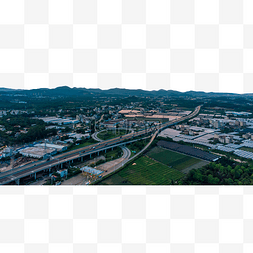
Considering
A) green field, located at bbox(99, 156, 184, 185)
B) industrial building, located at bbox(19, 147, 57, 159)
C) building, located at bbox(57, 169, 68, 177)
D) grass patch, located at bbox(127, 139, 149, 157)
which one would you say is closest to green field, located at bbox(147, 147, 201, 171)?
green field, located at bbox(99, 156, 184, 185)

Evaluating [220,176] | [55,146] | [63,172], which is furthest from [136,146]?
[220,176]

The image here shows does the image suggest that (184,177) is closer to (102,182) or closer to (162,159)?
(162,159)

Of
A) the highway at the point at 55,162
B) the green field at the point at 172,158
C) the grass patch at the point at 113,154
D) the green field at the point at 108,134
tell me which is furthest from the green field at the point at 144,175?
the green field at the point at 108,134

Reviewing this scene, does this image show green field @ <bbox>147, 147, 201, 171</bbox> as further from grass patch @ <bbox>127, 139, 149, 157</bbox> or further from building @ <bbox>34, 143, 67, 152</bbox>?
building @ <bbox>34, 143, 67, 152</bbox>

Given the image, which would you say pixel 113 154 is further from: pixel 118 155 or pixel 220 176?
pixel 220 176

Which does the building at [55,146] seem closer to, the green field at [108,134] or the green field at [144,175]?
the green field at [108,134]

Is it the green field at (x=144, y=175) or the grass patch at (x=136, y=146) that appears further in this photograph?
the grass patch at (x=136, y=146)
